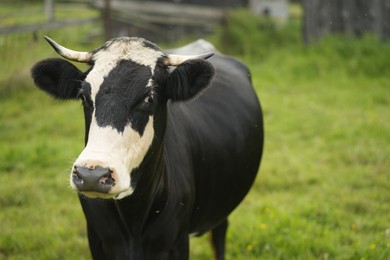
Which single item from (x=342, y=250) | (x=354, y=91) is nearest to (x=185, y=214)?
(x=342, y=250)

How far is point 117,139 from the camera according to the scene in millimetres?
2648

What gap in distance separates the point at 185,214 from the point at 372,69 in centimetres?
744

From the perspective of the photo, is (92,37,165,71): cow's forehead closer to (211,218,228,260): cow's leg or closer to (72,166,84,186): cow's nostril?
(72,166,84,186): cow's nostril

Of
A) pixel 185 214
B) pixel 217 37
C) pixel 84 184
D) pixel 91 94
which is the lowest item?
pixel 217 37

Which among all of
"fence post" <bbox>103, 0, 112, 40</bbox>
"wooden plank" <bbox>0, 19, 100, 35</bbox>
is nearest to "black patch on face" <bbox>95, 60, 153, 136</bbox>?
"wooden plank" <bbox>0, 19, 100, 35</bbox>

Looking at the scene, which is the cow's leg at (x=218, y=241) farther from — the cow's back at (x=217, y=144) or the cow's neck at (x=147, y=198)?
the cow's neck at (x=147, y=198)

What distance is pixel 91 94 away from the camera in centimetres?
279

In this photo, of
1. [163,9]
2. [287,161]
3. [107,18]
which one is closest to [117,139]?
[287,161]

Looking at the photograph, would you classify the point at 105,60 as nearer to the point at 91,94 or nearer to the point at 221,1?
the point at 91,94

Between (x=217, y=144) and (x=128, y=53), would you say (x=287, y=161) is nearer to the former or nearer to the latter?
(x=217, y=144)

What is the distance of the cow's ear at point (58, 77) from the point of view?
10.1 ft

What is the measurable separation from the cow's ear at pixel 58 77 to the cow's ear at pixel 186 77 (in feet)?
1.58

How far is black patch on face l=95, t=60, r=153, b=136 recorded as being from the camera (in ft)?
8.85

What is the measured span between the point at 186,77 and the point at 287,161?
12.3 feet
